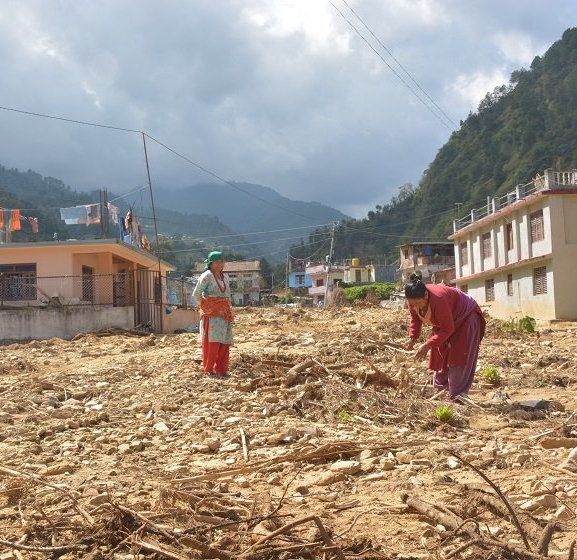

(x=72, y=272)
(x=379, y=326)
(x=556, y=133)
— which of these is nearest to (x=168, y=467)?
(x=379, y=326)

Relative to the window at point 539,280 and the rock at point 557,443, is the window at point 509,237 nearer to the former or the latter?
the window at point 539,280

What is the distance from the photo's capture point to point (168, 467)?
14.5 feet

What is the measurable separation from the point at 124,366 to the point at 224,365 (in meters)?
2.40

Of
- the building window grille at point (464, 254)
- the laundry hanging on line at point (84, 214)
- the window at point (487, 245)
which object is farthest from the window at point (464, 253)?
the laundry hanging on line at point (84, 214)

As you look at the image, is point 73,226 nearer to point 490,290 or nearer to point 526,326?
point 490,290

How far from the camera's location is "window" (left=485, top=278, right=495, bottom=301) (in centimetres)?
3189

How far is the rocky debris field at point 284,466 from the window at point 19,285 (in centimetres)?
1369

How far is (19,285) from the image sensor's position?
70.4 ft

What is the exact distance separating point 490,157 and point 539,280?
3845cm

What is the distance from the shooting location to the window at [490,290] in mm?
31891

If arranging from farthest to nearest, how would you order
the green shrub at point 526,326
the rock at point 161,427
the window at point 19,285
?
the window at point 19,285, the green shrub at point 526,326, the rock at point 161,427

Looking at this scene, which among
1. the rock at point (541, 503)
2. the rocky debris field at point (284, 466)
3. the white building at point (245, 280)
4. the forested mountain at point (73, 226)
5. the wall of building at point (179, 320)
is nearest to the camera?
the rocky debris field at point (284, 466)

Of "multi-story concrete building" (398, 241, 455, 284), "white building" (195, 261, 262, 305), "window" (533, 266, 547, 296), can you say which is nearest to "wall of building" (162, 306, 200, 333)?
"window" (533, 266, 547, 296)

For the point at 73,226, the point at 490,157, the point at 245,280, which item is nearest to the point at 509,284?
the point at 490,157
